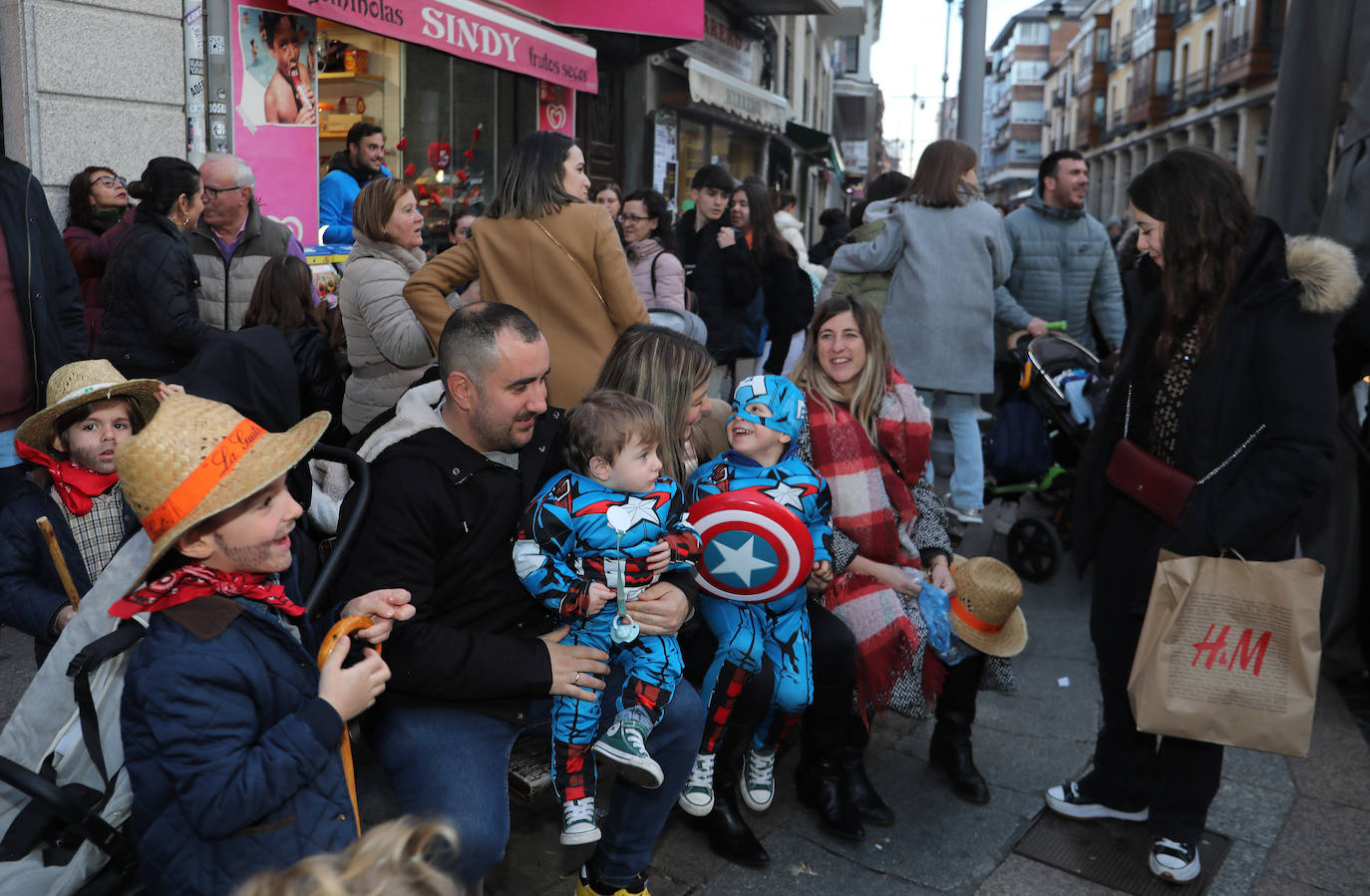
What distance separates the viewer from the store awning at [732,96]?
45.1 feet

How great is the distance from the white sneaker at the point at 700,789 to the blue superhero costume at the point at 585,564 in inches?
19.5

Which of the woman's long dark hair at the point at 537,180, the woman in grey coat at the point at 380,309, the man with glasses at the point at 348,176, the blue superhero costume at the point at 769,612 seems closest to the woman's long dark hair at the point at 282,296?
the woman in grey coat at the point at 380,309

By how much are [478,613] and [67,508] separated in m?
1.17

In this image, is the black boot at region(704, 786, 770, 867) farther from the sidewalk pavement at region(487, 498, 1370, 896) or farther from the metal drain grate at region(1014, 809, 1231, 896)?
the metal drain grate at region(1014, 809, 1231, 896)

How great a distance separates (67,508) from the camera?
2924 mm

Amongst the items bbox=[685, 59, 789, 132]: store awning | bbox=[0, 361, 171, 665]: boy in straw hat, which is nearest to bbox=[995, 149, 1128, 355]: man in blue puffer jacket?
bbox=[0, 361, 171, 665]: boy in straw hat

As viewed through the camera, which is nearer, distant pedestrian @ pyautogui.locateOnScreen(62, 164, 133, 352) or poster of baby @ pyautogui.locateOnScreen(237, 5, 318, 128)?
distant pedestrian @ pyautogui.locateOnScreen(62, 164, 133, 352)

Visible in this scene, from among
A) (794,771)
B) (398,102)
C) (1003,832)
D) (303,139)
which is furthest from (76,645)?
→ (398,102)

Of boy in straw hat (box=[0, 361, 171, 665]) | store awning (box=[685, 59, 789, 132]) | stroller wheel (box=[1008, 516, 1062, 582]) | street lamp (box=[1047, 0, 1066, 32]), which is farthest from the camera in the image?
street lamp (box=[1047, 0, 1066, 32])

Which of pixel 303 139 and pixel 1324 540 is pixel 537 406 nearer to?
pixel 1324 540

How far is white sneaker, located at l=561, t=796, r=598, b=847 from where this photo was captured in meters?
2.75

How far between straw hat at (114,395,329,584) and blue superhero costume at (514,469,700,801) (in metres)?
0.82

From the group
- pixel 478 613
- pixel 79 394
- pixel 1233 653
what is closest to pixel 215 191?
pixel 79 394

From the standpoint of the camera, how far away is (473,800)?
2.55 metres
